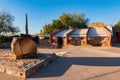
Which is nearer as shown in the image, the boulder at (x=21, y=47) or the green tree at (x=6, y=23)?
the boulder at (x=21, y=47)

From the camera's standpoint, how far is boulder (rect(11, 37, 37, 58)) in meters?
11.0

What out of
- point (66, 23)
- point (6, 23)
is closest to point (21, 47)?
point (6, 23)

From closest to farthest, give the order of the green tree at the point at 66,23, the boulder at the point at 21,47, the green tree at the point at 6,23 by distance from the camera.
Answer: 1. the boulder at the point at 21,47
2. the green tree at the point at 6,23
3. the green tree at the point at 66,23

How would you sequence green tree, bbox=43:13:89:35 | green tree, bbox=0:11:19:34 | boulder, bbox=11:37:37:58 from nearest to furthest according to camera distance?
boulder, bbox=11:37:37:58
green tree, bbox=0:11:19:34
green tree, bbox=43:13:89:35

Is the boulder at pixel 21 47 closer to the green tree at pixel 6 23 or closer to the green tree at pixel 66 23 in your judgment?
the green tree at pixel 6 23

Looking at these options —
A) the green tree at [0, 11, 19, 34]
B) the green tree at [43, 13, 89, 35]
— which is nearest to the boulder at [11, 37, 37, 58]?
the green tree at [0, 11, 19, 34]

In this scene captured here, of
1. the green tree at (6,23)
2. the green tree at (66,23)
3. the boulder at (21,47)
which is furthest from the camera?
the green tree at (66,23)

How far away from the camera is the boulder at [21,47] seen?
10977 millimetres

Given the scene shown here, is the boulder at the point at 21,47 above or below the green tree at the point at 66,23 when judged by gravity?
below

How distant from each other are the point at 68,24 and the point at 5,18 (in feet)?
71.7

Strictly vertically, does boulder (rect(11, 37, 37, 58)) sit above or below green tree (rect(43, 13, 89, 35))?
below

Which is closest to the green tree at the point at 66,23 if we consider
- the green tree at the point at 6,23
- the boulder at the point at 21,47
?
the green tree at the point at 6,23

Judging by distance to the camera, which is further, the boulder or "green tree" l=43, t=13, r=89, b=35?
"green tree" l=43, t=13, r=89, b=35

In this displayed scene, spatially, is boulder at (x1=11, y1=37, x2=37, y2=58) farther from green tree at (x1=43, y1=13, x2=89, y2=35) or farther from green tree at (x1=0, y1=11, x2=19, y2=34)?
green tree at (x1=43, y1=13, x2=89, y2=35)
